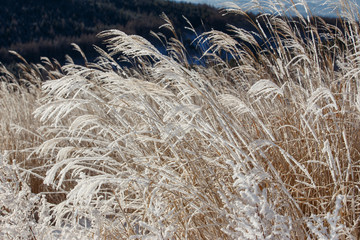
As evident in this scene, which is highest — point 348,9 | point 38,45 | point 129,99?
point 348,9

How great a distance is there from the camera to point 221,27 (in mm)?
18297

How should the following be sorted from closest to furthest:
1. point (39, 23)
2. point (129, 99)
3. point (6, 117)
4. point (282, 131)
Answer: point (129, 99), point (282, 131), point (6, 117), point (39, 23)

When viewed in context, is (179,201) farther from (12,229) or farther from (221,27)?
(221,27)

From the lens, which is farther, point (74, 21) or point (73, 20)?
point (73, 20)

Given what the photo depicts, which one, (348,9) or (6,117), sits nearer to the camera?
(348,9)

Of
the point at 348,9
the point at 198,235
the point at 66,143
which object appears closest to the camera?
the point at 198,235

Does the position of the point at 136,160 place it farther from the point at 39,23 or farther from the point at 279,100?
the point at 39,23

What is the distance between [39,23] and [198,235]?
941 inches

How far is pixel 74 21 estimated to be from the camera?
2327cm

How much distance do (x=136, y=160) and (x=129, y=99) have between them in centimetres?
35

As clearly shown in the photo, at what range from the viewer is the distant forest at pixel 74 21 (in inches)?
725

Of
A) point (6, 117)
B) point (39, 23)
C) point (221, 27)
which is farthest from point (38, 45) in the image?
point (6, 117)

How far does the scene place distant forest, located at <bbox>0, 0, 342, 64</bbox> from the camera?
60.4ft

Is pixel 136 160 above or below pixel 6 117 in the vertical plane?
above
